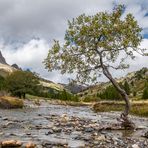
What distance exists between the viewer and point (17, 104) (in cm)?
6028

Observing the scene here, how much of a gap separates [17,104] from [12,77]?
267 ft

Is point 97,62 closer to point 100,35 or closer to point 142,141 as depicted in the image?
point 100,35

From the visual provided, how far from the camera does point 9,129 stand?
88.2 ft

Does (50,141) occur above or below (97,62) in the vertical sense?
below

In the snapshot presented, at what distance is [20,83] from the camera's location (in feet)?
451

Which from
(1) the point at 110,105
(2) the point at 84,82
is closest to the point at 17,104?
(1) the point at 110,105

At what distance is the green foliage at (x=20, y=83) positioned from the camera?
13688cm

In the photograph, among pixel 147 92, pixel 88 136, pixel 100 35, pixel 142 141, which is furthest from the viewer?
pixel 147 92

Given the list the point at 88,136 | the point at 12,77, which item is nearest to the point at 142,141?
the point at 88,136

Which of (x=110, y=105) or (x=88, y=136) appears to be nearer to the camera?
(x=88, y=136)

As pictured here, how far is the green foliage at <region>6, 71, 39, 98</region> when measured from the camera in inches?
5389

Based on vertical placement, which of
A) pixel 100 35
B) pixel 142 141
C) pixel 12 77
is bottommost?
pixel 142 141

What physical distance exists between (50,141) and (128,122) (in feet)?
35.5

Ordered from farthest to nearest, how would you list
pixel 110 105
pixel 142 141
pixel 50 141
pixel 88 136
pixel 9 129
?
pixel 110 105
pixel 9 129
pixel 88 136
pixel 142 141
pixel 50 141
